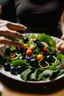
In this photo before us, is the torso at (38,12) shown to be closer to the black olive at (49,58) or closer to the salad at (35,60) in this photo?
the salad at (35,60)

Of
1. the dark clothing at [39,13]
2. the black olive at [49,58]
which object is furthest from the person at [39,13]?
the black olive at [49,58]

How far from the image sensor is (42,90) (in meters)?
0.78

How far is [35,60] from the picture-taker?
2.73 ft

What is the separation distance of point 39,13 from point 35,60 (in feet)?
1.76

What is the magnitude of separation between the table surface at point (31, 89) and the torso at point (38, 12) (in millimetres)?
575

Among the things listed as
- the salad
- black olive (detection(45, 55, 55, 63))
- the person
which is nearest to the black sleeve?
the person

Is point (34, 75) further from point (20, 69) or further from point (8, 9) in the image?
point (8, 9)

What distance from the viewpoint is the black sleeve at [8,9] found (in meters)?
1.37

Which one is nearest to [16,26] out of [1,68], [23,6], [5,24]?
[5,24]

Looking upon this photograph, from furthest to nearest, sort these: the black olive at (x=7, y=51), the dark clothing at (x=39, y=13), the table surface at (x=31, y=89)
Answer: the dark clothing at (x=39, y=13)
the black olive at (x=7, y=51)
the table surface at (x=31, y=89)

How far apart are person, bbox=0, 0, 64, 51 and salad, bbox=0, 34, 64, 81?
0.34m

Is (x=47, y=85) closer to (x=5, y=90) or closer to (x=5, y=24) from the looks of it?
(x=5, y=90)

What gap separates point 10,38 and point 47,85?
8.6 inches

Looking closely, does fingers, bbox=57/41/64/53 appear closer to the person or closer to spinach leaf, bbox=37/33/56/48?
spinach leaf, bbox=37/33/56/48
